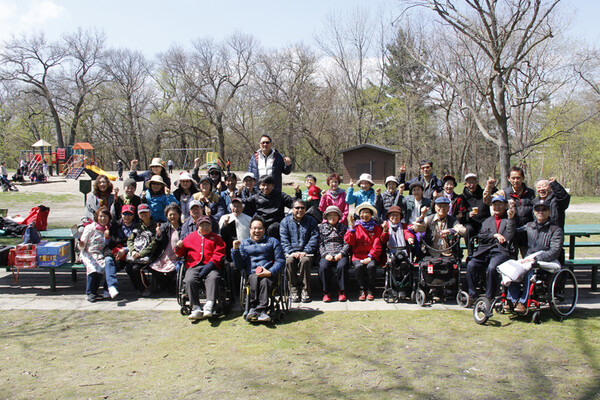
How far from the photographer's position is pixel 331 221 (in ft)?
20.7

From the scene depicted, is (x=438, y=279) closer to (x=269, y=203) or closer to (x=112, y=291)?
(x=269, y=203)

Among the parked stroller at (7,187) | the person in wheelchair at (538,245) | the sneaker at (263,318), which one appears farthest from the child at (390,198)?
the parked stroller at (7,187)

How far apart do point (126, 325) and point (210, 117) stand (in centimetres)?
4203

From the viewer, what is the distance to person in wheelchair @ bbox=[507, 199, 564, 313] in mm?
5109

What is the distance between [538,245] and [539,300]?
0.67 metres

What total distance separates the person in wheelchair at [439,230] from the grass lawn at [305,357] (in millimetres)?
859

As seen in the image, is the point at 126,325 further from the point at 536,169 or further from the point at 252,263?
the point at 536,169

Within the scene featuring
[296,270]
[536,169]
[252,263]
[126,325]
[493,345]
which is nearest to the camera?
[493,345]

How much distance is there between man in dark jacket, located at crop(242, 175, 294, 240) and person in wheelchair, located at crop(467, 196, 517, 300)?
267 centimetres

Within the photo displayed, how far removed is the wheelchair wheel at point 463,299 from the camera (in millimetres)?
5648

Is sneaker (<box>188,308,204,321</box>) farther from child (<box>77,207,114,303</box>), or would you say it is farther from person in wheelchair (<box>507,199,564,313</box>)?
person in wheelchair (<box>507,199,564,313</box>)

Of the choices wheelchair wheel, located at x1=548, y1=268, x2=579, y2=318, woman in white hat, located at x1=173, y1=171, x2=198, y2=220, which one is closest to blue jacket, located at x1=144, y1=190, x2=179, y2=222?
woman in white hat, located at x1=173, y1=171, x2=198, y2=220

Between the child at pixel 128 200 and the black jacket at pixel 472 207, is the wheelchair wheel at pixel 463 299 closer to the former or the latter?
the black jacket at pixel 472 207

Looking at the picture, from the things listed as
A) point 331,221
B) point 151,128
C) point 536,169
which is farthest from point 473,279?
point 151,128
